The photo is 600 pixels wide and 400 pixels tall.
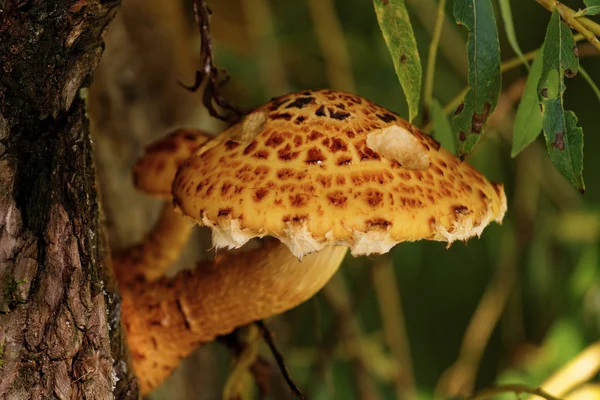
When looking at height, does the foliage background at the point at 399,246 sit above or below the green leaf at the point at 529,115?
below

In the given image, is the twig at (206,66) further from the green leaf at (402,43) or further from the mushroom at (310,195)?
the green leaf at (402,43)

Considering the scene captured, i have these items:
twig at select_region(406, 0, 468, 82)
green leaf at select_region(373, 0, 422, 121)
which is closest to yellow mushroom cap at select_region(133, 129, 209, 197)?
green leaf at select_region(373, 0, 422, 121)

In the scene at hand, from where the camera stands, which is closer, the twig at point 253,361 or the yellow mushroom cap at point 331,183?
the yellow mushroom cap at point 331,183

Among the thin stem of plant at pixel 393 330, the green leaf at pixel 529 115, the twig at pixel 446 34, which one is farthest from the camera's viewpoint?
the twig at pixel 446 34

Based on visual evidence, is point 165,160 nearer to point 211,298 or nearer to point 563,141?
point 211,298

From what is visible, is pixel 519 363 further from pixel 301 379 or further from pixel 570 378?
pixel 301 379

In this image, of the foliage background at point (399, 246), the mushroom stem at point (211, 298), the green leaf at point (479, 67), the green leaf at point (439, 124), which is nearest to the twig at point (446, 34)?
the foliage background at point (399, 246)

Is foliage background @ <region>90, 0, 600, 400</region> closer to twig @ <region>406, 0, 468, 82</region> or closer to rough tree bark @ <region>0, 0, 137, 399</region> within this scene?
twig @ <region>406, 0, 468, 82</region>
